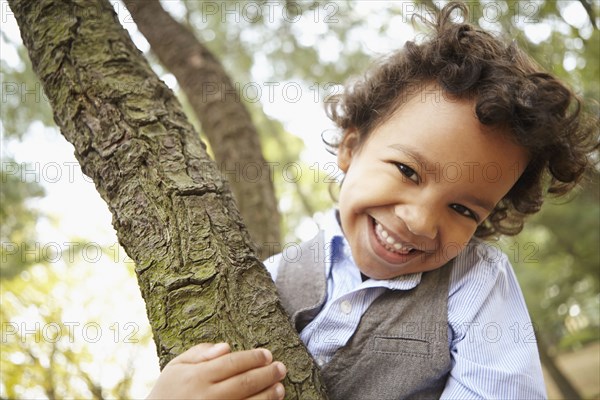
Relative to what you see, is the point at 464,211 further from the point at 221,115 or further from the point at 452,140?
the point at 221,115

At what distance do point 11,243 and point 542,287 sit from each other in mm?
9564

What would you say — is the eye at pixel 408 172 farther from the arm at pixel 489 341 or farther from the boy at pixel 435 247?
the arm at pixel 489 341

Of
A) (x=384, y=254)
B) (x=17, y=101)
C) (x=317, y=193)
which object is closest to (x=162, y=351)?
(x=384, y=254)

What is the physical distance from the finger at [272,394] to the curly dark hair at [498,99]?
Answer: 103 centimetres

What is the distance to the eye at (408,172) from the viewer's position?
163cm

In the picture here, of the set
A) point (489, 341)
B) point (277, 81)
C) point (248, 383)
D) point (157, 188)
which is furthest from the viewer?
point (277, 81)

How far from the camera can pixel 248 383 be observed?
1118 millimetres

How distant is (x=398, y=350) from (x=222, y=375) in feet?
2.14

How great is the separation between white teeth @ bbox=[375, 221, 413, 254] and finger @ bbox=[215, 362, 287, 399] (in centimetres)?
70

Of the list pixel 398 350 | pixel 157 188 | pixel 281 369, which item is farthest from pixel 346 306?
pixel 157 188

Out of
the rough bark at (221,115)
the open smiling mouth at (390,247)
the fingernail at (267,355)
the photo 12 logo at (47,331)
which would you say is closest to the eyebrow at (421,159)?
the open smiling mouth at (390,247)

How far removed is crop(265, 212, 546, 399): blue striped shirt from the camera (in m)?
1.47

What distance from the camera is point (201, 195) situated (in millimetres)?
1359

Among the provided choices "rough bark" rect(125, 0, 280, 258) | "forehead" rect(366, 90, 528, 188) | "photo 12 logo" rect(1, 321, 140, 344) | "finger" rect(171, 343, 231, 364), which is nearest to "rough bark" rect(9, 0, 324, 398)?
"finger" rect(171, 343, 231, 364)
